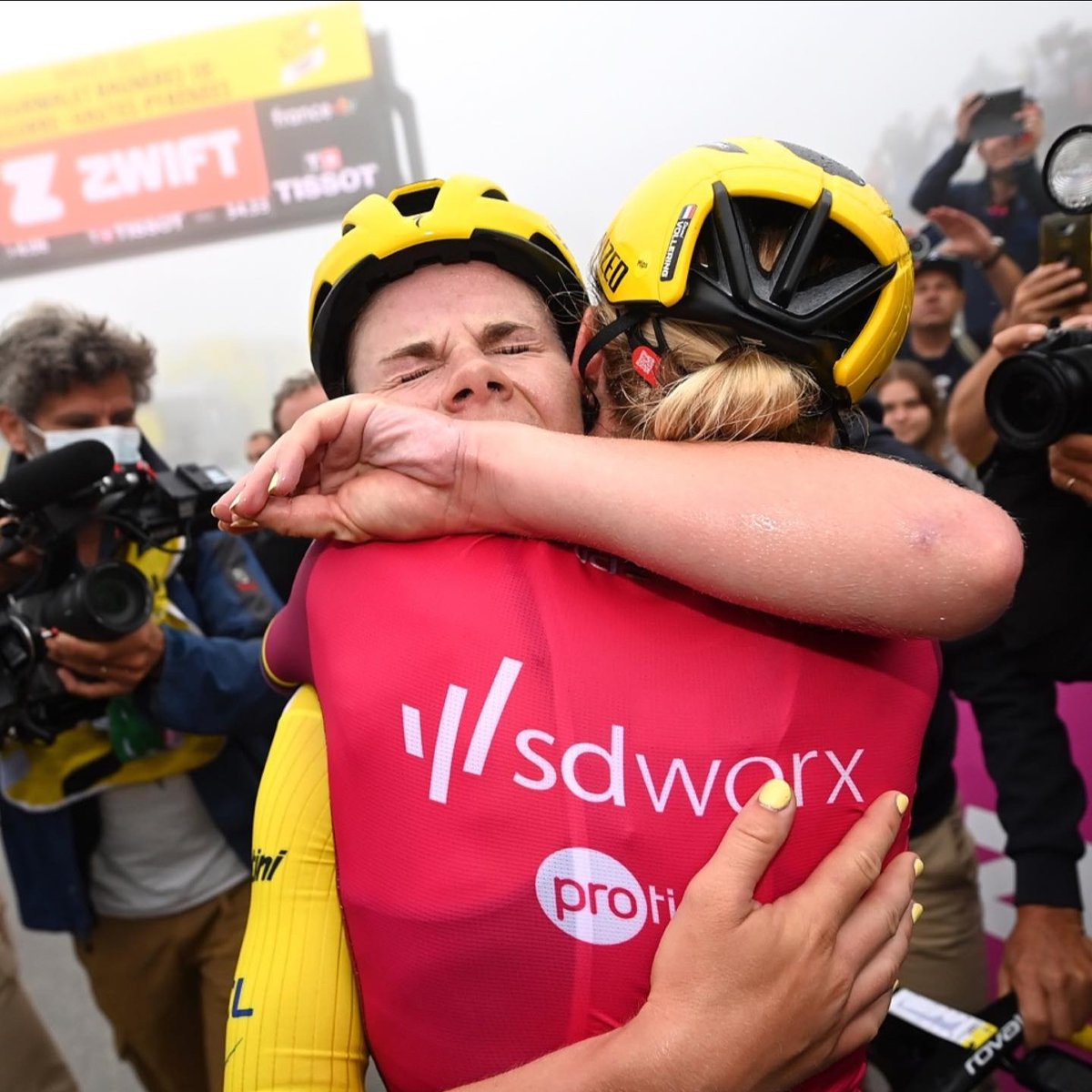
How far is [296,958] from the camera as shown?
0.93 metres

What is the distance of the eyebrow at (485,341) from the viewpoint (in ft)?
3.81

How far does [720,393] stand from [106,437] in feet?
5.97

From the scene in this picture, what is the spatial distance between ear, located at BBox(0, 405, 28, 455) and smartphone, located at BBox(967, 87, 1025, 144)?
10.9 ft

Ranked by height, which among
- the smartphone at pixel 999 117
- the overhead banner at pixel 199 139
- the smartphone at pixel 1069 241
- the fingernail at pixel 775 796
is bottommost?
the fingernail at pixel 775 796

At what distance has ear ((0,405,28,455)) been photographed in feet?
7.47

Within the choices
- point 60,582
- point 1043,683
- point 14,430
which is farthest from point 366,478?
point 14,430

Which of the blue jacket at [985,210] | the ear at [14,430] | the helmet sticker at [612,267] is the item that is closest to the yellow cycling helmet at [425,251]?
the helmet sticker at [612,267]

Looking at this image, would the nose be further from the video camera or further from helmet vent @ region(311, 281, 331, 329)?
the video camera

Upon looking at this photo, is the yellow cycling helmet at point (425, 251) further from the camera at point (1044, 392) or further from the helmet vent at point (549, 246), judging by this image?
the camera at point (1044, 392)

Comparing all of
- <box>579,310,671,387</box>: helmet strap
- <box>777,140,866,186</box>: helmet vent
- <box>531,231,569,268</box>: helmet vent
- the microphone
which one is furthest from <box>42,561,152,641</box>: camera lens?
<box>777,140,866,186</box>: helmet vent

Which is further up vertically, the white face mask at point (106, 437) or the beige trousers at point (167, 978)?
the white face mask at point (106, 437)

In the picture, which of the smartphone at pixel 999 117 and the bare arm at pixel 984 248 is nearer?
the bare arm at pixel 984 248

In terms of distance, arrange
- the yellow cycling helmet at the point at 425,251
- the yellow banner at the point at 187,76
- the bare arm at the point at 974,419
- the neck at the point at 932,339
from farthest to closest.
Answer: the yellow banner at the point at 187,76 < the neck at the point at 932,339 < the bare arm at the point at 974,419 < the yellow cycling helmet at the point at 425,251

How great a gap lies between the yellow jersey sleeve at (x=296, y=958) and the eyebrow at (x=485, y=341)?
1.49 feet
